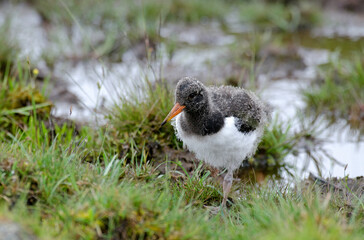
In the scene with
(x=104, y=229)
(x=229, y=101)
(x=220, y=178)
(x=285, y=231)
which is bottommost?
(x=220, y=178)

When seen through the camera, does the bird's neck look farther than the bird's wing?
No

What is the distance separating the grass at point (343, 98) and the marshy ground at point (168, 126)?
0.9 inches

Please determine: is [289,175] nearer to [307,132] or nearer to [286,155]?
[286,155]

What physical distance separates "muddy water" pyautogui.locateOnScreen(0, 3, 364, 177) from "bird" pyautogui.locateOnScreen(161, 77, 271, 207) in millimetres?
1126

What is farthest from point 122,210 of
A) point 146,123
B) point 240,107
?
point 146,123

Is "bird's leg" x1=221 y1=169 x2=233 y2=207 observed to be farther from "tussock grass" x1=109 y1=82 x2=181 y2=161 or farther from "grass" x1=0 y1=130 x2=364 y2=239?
"tussock grass" x1=109 y1=82 x2=181 y2=161

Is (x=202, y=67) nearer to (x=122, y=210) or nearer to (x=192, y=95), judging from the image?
(x=192, y=95)

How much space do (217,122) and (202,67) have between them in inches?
189

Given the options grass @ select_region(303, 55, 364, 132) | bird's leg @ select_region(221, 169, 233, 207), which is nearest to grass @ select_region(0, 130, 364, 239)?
bird's leg @ select_region(221, 169, 233, 207)

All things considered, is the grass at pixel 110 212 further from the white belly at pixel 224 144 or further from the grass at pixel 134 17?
the grass at pixel 134 17

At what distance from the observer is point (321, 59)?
31.8 ft

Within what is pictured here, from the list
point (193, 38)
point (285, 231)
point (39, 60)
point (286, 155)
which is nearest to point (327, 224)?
point (285, 231)

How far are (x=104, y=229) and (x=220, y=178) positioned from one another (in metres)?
2.29

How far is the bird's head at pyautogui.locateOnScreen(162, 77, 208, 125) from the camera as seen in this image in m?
4.34
